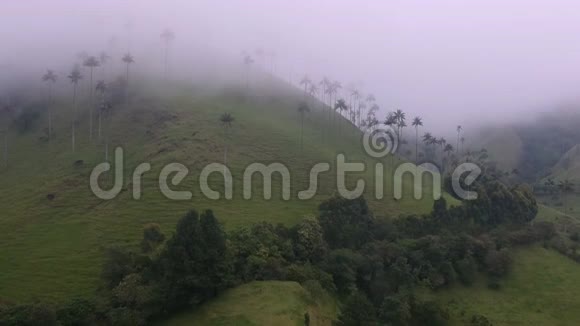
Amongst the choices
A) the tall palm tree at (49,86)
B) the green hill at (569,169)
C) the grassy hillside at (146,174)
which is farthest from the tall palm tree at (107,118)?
the green hill at (569,169)

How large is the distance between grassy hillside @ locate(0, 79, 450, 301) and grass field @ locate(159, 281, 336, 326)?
1727 centimetres

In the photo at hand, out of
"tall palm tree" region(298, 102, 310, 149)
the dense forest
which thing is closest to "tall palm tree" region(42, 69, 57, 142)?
"tall palm tree" region(298, 102, 310, 149)

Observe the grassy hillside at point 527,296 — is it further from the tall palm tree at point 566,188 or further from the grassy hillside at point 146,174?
the tall palm tree at point 566,188

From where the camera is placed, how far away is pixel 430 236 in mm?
76688

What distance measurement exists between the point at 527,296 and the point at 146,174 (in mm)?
59508

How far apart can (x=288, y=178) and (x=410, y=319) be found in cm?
4676

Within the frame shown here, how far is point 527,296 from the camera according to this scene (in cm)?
7069

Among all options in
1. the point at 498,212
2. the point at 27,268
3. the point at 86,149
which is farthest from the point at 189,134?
the point at 498,212

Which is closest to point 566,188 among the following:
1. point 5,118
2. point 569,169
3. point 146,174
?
point 569,169

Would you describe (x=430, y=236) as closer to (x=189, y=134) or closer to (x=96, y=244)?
(x=96, y=244)

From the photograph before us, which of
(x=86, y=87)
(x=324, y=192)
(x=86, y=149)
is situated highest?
(x=86, y=87)

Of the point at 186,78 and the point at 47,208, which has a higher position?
the point at 186,78

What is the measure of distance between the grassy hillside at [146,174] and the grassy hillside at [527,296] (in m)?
21.3

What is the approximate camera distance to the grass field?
49.7 meters
